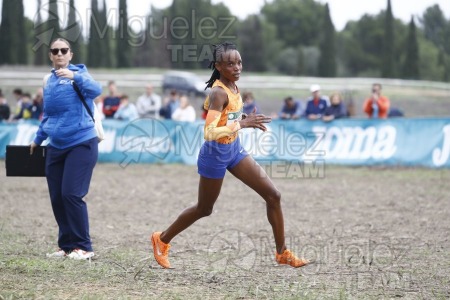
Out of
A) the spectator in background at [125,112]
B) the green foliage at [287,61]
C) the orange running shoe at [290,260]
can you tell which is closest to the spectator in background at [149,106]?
the spectator in background at [125,112]

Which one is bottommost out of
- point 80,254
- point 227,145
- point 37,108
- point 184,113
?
point 80,254

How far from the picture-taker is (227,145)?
678 cm

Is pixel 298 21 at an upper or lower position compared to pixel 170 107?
upper

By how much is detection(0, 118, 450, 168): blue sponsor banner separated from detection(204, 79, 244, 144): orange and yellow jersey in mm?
11598

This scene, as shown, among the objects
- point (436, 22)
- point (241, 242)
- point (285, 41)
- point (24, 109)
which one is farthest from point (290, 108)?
point (285, 41)

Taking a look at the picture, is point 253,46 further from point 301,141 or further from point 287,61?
point 301,141

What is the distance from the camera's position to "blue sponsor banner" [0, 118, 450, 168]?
18188 mm

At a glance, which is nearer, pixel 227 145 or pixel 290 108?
pixel 227 145

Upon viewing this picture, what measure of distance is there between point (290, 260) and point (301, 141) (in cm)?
1186

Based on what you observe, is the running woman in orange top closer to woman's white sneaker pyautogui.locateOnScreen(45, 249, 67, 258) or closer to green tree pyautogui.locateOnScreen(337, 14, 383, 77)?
woman's white sneaker pyautogui.locateOnScreen(45, 249, 67, 258)

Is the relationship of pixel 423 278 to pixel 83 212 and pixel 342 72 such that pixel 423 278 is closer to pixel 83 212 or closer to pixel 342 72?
pixel 83 212

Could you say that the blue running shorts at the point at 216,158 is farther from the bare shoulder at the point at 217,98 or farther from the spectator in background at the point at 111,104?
the spectator in background at the point at 111,104

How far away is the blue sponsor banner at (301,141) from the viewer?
18.2m

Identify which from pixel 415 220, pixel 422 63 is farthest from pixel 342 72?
pixel 415 220
